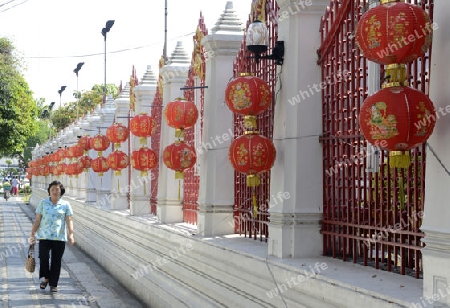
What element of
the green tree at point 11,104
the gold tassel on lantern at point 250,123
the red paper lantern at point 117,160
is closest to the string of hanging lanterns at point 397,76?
the gold tassel on lantern at point 250,123

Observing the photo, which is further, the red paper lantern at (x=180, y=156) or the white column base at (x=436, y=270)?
the red paper lantern at (x=180, y=156)

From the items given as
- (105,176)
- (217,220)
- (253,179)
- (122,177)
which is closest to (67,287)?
(217,220)

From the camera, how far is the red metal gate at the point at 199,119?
36.2 ft

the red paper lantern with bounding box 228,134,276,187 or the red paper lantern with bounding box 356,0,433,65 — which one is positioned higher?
the red paper lantern with bounding box 356,0,433,65

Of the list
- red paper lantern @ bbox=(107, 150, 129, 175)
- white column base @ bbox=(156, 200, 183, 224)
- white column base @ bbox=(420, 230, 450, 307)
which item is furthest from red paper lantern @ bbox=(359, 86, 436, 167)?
red paper lantern @ bbox=(107, 150, 129, 175)

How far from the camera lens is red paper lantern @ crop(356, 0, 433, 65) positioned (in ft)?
14.8

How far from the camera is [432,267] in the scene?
15.0ft

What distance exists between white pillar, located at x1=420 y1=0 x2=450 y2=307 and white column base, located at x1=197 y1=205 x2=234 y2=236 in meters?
5.16

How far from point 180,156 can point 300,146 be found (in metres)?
4.16

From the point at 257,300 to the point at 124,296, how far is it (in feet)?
17.3

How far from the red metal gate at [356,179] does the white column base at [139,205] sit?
8.26 meters

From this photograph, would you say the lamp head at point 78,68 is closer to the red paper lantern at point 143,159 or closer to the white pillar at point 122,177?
the white pillar at point 122,177

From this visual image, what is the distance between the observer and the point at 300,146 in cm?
695

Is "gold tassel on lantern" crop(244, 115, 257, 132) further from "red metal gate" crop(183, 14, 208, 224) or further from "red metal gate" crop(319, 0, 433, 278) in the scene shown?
"red metal gate" crop(183, 14, 208, 224)
